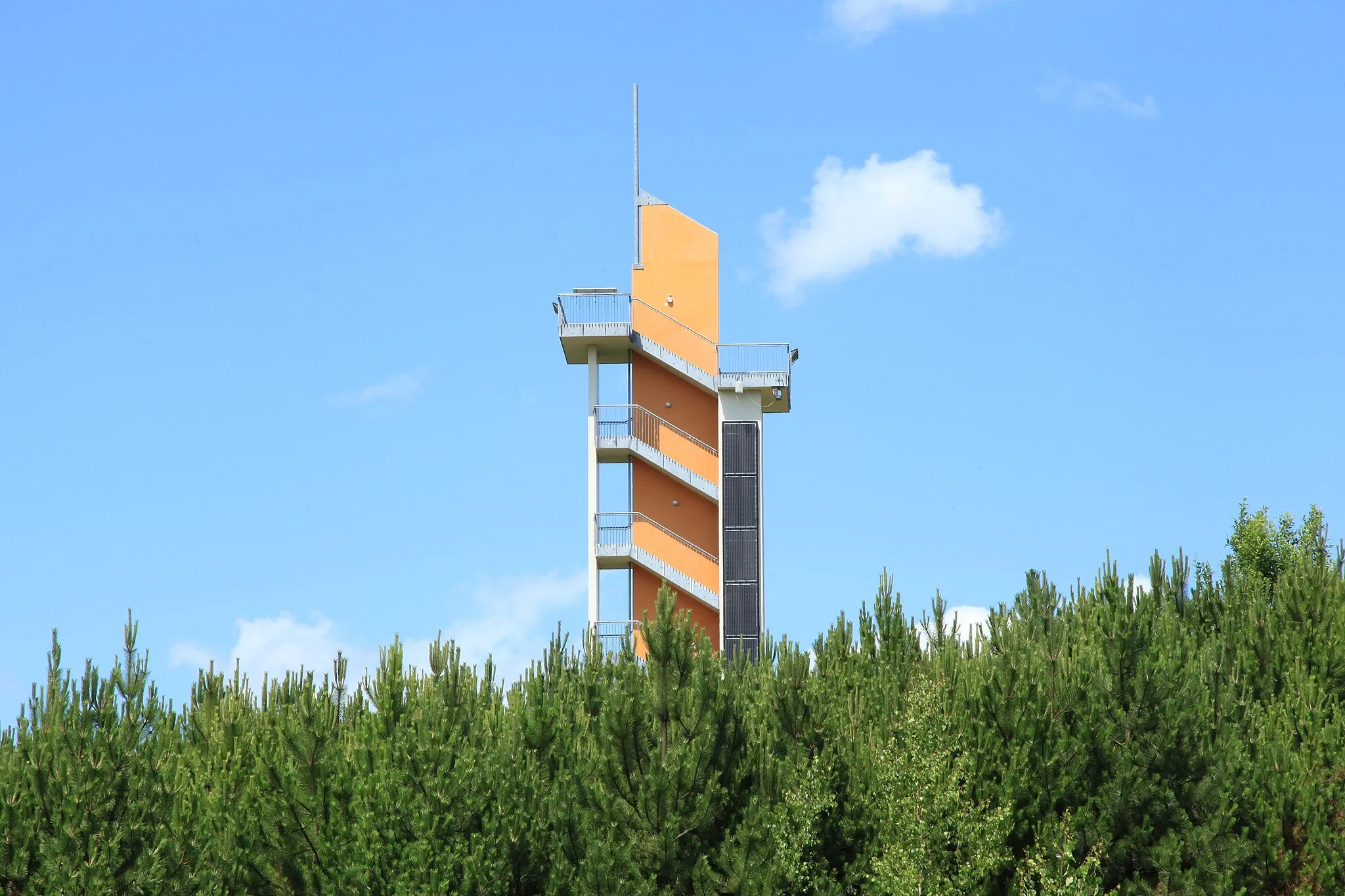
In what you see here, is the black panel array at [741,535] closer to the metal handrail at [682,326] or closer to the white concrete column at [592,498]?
the metal handrail at [682,326]

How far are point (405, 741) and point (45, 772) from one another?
4630 mm

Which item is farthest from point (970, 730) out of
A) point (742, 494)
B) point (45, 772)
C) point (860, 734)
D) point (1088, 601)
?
point (742, 494)

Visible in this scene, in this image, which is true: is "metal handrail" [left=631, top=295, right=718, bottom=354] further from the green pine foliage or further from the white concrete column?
the green pine foliage

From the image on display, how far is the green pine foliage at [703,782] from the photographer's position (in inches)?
706

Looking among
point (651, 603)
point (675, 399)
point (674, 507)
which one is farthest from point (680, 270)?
point (651, 603)

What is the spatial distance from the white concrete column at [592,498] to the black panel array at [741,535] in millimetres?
3453

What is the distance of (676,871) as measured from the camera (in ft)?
60.8

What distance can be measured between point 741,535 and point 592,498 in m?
4.16

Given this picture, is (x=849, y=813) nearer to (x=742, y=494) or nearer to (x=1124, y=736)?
(x=1124, y=736)

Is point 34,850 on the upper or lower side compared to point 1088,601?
lower

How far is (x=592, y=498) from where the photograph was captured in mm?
37281

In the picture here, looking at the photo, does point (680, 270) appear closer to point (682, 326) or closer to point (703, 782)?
point (682, 326)

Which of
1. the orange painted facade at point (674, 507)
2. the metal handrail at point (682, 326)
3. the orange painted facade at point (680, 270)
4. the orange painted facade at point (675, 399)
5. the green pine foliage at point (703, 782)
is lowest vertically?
the green pine foliage at point (703, 782)

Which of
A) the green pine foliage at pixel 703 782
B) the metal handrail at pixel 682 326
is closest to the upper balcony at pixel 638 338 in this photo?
the metal handrail at pixel 682 326
